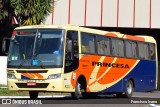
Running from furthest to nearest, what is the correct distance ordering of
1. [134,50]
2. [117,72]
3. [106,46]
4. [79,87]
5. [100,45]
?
1. [134,50]
2. [117,72]
3. [106,46]
4. [100,45]
5. [79,87]

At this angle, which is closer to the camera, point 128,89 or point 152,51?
point 128,89

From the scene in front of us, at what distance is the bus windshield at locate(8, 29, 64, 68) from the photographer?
68.7 ft

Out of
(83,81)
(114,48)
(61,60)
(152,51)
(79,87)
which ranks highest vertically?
(114,48)

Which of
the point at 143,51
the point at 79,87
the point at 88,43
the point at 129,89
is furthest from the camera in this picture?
the point at 143,51

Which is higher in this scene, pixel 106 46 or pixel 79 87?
pixel 106 46

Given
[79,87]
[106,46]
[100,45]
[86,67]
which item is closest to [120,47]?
[106,46]

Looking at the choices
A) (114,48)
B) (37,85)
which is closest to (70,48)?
(37,85)

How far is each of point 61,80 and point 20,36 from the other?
2512 millimetres

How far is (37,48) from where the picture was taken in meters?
21.1

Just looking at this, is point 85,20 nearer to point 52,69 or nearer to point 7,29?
point 7,29

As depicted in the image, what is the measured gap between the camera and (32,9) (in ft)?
102

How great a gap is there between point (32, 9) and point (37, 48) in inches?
400

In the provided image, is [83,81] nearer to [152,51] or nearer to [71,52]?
[71,52]

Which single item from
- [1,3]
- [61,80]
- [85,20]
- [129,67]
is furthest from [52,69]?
[85,20]
